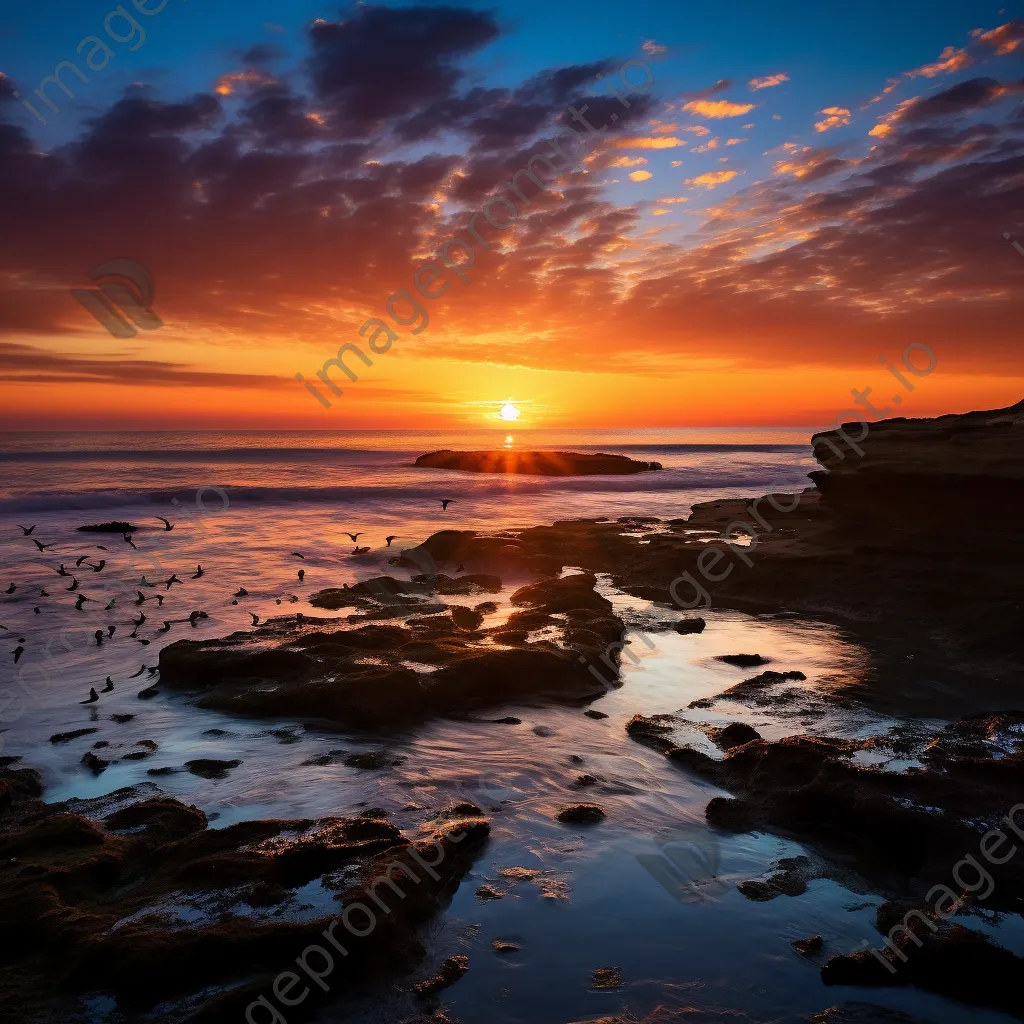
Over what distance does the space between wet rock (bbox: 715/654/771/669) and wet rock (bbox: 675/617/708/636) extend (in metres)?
1.71

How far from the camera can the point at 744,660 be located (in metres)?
10.8

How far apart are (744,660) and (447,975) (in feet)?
25.0

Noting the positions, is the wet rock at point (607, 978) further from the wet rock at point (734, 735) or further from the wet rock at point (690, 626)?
the wet rock at point (690, 626)

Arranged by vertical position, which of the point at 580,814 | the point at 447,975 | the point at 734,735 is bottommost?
the point at 447,975

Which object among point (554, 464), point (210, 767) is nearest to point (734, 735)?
point (210, 767)

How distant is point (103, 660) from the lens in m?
11.2

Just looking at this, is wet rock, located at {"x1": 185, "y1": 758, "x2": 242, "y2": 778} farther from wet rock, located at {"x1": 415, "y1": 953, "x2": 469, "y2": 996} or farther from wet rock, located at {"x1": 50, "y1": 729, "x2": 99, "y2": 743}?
wet rock, located at {"x1": 415, "y1": 953, "x2": 469, "y2": 996}

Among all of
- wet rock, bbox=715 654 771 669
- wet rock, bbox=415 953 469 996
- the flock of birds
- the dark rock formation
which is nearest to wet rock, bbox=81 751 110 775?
the flock of birds

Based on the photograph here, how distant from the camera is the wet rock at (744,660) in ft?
35.3

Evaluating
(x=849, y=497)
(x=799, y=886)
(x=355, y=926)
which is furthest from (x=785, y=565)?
(x=355, y=926)

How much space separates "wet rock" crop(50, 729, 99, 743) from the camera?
313 inches

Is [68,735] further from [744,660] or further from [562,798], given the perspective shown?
[744,660]

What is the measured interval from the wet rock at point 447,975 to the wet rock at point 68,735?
583cm

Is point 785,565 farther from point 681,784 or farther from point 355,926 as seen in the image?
point 355,926
